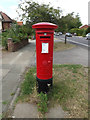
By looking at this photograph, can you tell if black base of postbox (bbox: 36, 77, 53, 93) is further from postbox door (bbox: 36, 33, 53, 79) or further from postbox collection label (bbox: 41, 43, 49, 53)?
postbox collection label (bbox: 41, 43, 49, 53)

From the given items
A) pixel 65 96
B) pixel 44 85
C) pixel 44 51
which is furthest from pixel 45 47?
pixel 65 96

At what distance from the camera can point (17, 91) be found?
3535 mm

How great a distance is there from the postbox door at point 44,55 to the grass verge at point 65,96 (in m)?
0.56

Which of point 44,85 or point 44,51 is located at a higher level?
point 44,51

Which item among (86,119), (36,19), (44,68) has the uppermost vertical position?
(36,19)

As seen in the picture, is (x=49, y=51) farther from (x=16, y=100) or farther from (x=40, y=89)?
(x=16, y=100)

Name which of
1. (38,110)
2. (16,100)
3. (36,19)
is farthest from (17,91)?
(36,19)

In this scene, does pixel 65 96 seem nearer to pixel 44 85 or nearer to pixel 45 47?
pixel 44 85

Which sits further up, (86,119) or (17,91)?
(17,91)

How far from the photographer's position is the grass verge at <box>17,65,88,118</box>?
2.68m

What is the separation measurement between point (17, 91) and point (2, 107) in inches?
29.7

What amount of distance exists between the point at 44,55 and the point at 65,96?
127cm

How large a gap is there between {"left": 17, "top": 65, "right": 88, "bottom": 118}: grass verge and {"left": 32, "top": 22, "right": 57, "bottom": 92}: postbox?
31cm

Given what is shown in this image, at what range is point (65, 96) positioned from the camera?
314 centimetres
